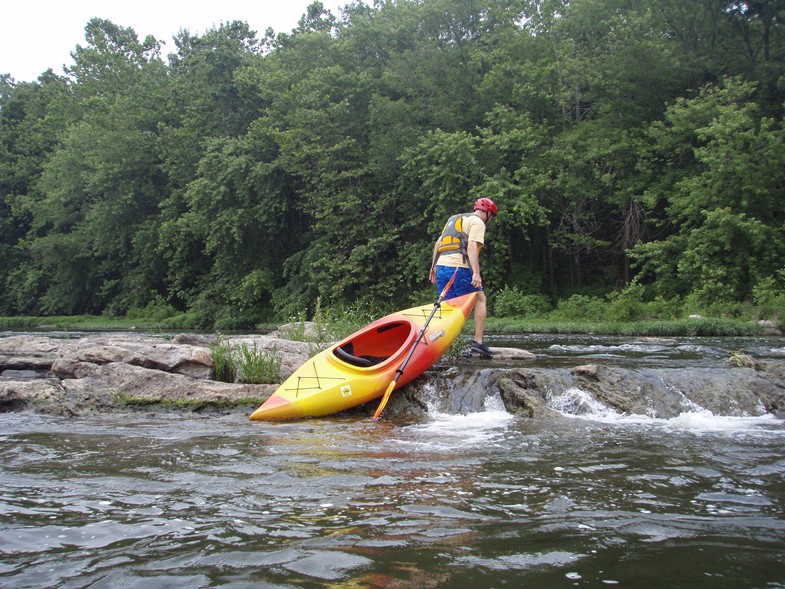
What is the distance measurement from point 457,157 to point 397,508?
1913cm

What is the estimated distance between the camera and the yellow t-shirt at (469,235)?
7680 millimetres

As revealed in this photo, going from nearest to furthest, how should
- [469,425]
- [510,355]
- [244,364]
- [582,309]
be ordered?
[469,425], [244,364], [510,355], [582,309]

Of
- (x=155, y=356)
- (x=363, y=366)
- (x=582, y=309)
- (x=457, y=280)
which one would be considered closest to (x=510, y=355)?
(x=457, y=280)

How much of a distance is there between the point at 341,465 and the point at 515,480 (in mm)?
1166

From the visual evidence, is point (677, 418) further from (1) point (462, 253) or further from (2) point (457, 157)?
(2) point (457, 157)

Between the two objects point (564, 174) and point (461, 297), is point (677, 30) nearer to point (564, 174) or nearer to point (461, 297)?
point (564, 174)

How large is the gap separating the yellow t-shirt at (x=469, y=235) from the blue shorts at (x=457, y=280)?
0.20 ft

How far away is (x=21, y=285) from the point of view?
39.8 metres

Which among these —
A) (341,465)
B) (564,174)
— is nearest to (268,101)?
(564,174)

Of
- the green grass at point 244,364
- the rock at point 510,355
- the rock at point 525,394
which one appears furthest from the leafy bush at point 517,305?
the rock at point 525,394

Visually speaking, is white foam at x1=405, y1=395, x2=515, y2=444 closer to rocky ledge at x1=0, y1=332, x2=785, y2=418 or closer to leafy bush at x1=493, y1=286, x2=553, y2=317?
rocky ledge at x1=0, y1=332, x2=785, y2=418

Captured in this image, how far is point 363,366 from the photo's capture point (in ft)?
22.6

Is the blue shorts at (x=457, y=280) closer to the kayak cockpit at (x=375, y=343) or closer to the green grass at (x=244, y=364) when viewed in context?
the kayak cockpit at (x=375, y=343)

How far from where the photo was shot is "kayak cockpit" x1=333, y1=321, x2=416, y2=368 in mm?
7168
